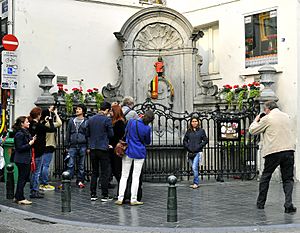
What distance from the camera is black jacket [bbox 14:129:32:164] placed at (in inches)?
398

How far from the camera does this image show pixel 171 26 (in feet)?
53.3

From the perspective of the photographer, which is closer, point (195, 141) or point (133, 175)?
point (133, 175)

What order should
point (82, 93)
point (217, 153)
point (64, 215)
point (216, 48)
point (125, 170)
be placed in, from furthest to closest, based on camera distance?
point (216, 48) → point (82, 93) → point (217, 153) → point (125, 170) → point (64, 215)

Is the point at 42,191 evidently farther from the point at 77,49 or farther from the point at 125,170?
the point at 77,49

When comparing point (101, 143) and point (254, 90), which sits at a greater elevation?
point (254, 90)

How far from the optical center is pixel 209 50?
57.6ft

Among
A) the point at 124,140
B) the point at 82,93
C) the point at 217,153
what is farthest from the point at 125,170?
the point at 82,93

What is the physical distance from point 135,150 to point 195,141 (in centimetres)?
293

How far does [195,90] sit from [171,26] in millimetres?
2108

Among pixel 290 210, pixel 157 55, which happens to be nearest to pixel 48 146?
pixel 290 210

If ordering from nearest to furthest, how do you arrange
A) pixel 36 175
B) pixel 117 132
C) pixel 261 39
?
pixel 117 132
pixel 36 175
pixel 261 39

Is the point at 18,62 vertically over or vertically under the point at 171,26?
under

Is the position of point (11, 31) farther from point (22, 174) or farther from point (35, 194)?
point (22, 174)

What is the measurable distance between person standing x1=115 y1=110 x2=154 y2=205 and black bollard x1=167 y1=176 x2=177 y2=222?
5.52 ft
